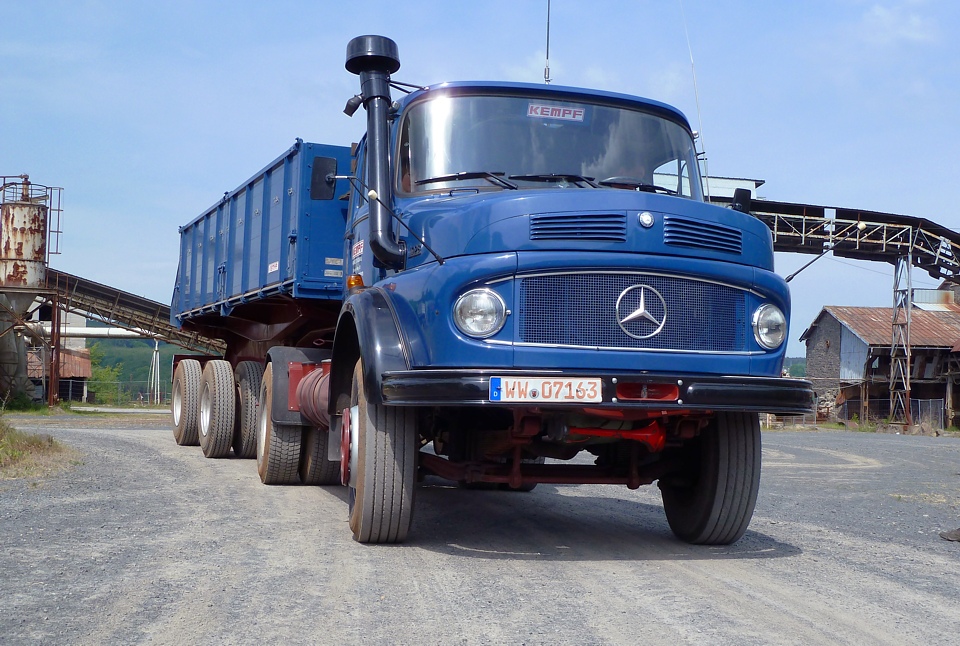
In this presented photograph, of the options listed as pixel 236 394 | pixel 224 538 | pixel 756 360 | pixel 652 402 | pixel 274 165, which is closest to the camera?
pixel 652 402

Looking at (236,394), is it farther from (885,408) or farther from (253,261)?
(885,408)

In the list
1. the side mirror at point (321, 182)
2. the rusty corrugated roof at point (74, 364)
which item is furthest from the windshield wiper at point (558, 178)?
the rusty corrugated roof at point (74, 364)

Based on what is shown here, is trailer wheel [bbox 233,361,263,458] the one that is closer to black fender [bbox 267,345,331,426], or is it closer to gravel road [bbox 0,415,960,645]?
black fender [bbox 267,345,331,426]

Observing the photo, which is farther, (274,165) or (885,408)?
(885,408)

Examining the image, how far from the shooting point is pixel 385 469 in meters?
5.52

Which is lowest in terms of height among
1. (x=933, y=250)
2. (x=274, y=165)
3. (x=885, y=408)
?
(x=885, y=408)

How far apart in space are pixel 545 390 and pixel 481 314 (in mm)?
525

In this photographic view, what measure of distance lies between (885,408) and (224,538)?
139ft

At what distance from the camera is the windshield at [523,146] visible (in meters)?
5.89

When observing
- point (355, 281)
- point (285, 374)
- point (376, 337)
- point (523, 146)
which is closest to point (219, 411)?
point (285, 374)

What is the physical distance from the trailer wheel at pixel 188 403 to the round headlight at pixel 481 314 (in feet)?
31.1

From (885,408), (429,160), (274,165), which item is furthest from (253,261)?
(885,408)

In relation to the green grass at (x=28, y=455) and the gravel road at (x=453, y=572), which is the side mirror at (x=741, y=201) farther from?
the green grass at (x=28, y=455)

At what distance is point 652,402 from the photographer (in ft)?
16.6
